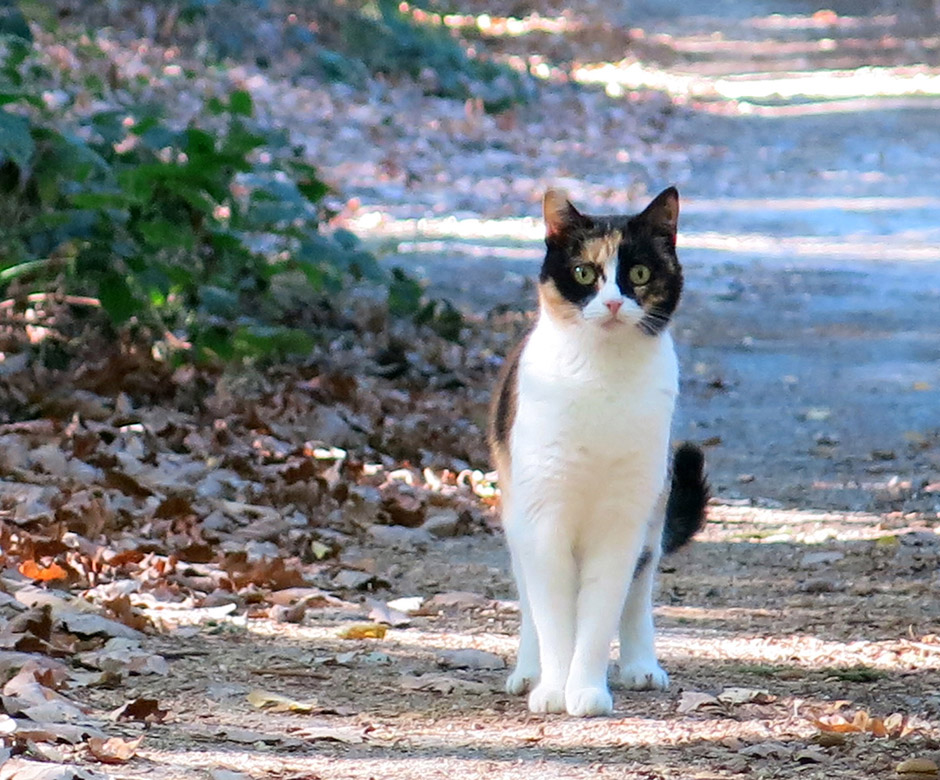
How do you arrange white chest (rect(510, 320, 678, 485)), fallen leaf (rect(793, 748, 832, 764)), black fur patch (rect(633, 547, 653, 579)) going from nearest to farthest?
1. fallen leaf (rect(793, 748, 832, 764))
2. white chest (rect(510, 320, 678, 485))
3. black fur patch (rect(633, 547, 653, 579))

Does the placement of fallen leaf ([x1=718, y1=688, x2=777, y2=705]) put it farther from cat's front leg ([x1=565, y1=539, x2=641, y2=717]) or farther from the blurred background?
the blurred background

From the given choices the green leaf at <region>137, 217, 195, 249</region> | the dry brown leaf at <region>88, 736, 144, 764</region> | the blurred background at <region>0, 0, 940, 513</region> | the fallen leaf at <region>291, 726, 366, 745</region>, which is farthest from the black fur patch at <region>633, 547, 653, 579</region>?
the green leaf at <region>137, 217, 195, 249</region>

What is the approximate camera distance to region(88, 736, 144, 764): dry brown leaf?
3.52 metres

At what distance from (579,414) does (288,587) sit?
5.55ft

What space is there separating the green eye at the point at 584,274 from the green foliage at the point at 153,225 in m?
3.26

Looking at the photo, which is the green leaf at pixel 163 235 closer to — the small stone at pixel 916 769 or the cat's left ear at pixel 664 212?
the cat's left ear at pixel 664 212

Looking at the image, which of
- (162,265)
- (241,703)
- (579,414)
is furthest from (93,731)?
(162,265)

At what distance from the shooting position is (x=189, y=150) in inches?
286

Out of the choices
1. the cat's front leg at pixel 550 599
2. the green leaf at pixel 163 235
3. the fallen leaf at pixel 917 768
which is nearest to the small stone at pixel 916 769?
the fallen leaf at pixel 917 768

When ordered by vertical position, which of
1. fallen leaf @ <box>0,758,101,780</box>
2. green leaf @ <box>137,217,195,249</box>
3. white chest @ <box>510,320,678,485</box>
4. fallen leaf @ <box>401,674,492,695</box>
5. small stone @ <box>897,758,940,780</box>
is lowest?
fallen leaf @ <box>401,674,492,695</box>

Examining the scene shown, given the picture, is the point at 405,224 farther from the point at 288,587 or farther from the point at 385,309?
the point at 288,587

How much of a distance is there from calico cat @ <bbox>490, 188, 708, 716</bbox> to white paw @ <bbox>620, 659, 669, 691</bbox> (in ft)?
0.74

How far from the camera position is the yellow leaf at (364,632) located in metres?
4.80

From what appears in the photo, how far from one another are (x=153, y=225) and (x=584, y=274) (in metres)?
3.36
